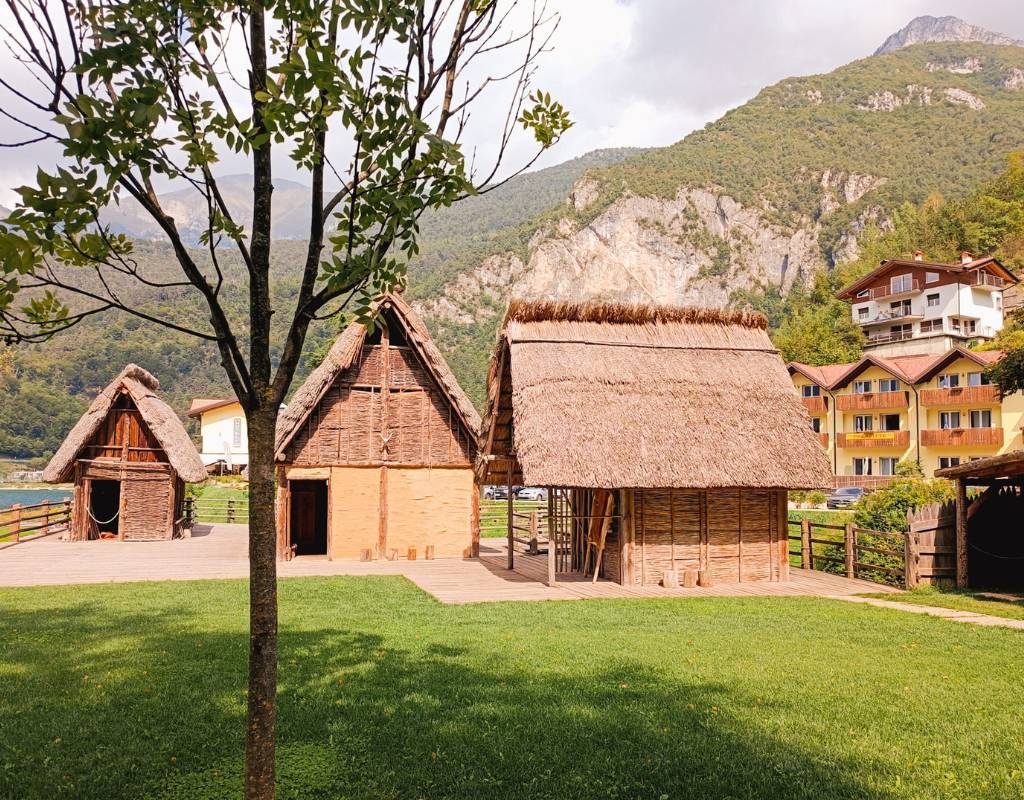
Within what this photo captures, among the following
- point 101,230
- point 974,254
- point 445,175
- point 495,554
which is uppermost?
point 974,254

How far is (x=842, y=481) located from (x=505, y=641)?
4649cm

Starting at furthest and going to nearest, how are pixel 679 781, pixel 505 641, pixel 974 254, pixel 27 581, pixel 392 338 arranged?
pixel 974 254 < pixel 392 338 < pixel 27 581 < pixel 505 641 < pixel 679 781

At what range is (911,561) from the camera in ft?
50.6

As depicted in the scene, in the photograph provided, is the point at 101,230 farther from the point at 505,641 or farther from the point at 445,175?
the point at 505,641

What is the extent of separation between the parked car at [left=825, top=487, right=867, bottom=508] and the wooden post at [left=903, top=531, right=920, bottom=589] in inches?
998

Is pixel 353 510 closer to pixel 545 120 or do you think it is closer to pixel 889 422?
pixel 545 120

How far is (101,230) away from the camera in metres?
3.83

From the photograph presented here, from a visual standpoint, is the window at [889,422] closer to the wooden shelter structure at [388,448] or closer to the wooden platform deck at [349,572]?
the wooden platform deck at [349,572]

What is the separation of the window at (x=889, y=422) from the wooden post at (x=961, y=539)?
3787 cm

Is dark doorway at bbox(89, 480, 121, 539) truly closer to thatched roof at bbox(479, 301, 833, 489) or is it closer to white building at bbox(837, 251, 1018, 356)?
thatched roof at bbox(479, 301, 833, 489)

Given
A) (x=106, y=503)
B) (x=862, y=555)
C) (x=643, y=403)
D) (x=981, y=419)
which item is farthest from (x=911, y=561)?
(x=981, y=419)

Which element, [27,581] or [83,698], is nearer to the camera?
[83,698]

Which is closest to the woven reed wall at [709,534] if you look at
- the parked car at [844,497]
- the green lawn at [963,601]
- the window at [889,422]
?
the green lawn at [963,601]

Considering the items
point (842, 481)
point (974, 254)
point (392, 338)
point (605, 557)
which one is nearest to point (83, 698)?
point (605, 557)
